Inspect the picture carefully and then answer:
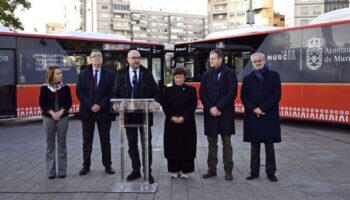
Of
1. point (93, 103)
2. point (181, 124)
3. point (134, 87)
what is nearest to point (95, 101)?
point (93, 103)

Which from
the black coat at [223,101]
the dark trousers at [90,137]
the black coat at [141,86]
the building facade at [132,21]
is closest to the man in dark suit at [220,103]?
the black coat at [223,101]

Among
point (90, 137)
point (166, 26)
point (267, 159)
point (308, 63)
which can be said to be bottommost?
point (267, 159)

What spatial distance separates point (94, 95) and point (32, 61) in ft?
32.0

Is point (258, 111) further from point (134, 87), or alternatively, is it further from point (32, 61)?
point (32, 61)

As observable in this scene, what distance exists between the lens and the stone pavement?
6613mm

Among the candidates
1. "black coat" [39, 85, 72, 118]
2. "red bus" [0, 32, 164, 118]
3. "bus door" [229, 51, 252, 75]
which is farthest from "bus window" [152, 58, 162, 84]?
"black coat" [39, 85, 72, 118]

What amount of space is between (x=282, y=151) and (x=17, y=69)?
32.4 ft

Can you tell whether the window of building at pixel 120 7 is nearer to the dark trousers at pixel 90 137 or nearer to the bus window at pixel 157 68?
the bus window at pixel 157 68

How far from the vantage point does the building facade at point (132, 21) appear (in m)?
107

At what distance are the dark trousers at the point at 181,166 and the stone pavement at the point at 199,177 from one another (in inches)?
6.7

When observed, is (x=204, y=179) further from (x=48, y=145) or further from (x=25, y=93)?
(x=25, y=93)

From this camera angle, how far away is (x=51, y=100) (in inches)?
303

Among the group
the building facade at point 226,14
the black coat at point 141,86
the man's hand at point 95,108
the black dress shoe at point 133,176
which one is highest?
the building facade at point 226,14

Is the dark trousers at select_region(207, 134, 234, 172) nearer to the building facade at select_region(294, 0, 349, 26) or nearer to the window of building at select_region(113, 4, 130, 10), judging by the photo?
the building facade at select_region(294, 0, 349, 26)
